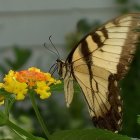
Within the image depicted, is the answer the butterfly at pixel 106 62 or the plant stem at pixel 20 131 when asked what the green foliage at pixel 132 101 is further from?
the plant stem at pixel 20 131

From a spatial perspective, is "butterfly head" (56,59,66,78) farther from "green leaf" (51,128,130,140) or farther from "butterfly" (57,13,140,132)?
"green leaf" (51,128,130,140)

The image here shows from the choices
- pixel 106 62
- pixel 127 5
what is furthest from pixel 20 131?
pixel 127 5

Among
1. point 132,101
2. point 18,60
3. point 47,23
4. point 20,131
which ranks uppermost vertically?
point 20,131

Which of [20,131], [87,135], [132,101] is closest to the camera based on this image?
[87,135]

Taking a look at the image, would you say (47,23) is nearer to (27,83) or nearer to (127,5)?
(127,5)

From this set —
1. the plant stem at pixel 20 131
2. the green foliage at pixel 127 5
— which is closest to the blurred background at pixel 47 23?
the green foliage at pixel 127 5
